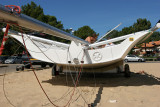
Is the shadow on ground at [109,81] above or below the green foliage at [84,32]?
below

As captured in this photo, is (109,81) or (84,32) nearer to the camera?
(109,81)

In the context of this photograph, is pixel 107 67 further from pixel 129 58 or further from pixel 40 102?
pixel 129 58

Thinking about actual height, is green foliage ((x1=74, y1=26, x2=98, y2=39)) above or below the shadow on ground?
above

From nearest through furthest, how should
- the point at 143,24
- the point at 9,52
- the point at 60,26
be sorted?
the point at 9,52 → the point at 60,26 → the point at 143,24

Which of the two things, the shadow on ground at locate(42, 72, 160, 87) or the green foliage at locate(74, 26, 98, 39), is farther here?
the green foliage at locate(74, 26, 98, 39)

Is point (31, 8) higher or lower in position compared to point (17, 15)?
higher

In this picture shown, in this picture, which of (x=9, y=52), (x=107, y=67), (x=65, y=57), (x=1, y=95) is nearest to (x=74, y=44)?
(x=65, y=57)

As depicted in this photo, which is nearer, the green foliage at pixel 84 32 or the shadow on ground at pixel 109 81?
the shadow on ground at pixel 109 81

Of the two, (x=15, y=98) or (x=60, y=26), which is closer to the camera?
(x=15, y=98)

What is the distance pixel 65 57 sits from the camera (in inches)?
186

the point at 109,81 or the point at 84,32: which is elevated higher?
the point at 84,32

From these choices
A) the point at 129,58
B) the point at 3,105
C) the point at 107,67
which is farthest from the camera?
the point at 129,58

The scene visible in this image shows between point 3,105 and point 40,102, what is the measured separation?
760 mm

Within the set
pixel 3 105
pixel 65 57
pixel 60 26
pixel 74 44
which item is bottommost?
pixel 3 105
